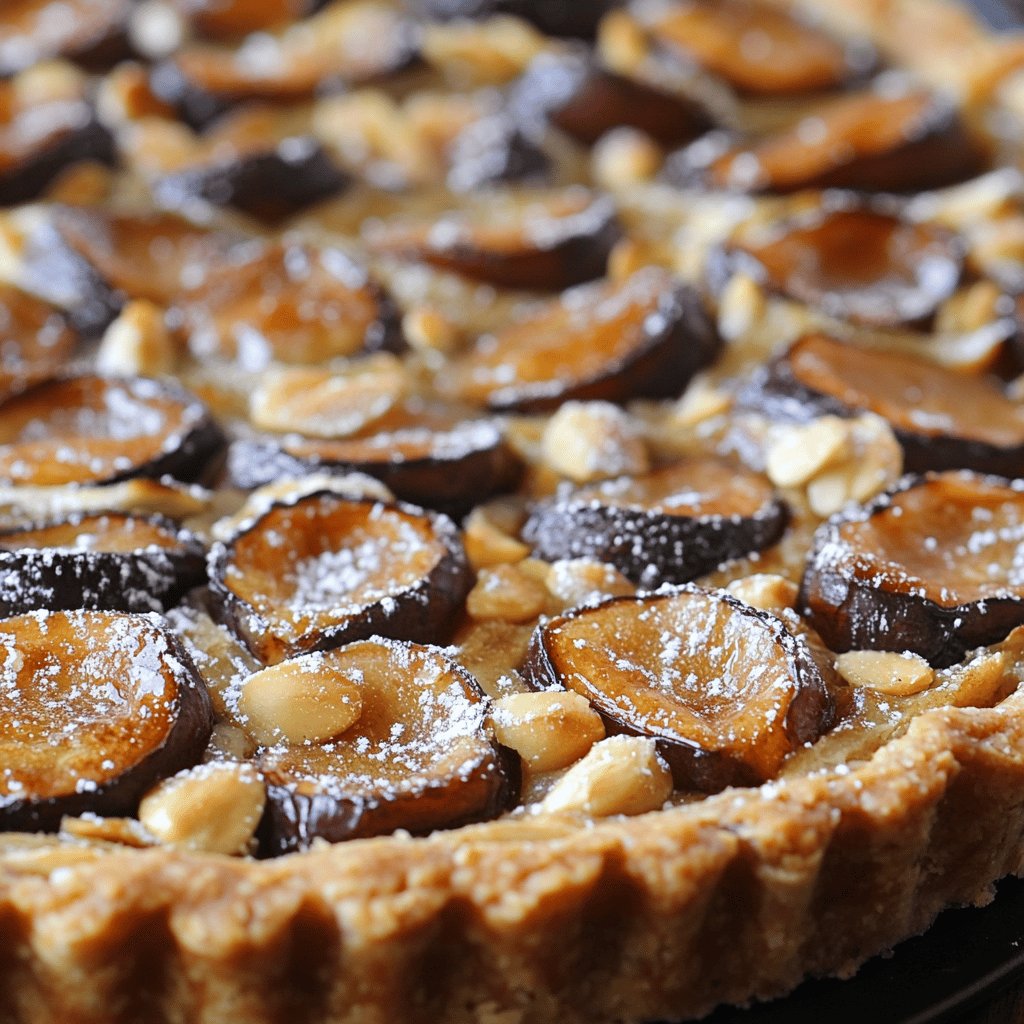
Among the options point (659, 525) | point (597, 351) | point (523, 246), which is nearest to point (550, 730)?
point (659, 525)

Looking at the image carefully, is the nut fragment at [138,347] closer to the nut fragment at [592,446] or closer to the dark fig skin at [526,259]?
the dark fig skin at [526,259]

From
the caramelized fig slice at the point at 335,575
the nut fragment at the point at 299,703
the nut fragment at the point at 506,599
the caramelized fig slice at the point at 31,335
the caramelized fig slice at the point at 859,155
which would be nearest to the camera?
the nut fragment at the point at 299,703

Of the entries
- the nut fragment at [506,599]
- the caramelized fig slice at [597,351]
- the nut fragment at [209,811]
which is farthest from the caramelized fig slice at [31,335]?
the nut fragment at [209,811]

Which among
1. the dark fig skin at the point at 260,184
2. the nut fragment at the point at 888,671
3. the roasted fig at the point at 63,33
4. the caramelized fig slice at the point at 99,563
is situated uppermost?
the roasted fig at the point at 63,33

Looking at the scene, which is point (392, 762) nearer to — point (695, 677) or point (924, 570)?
point (695, 677)

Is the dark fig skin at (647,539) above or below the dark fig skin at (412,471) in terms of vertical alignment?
below

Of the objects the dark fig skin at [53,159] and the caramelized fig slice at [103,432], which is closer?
the caramelized fig slice at [103,432]

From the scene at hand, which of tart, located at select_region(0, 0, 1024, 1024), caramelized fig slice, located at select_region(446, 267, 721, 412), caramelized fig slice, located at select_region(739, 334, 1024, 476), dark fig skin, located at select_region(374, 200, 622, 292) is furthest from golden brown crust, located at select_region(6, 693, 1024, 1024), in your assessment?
dark fig skin, located at select_region(374, 200, 622, 292)
